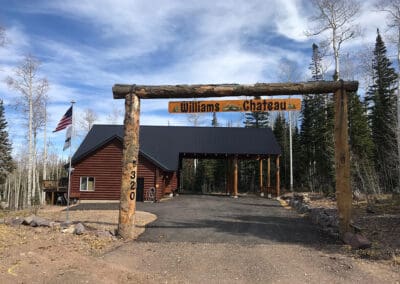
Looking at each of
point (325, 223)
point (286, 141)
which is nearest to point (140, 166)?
point (325, 223)

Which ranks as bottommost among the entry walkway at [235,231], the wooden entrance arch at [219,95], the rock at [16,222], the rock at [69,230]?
the entry walkway at [235,231]

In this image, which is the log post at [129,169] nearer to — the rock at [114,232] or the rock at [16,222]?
the rock at [114,232]

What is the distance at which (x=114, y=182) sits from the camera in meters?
28.7

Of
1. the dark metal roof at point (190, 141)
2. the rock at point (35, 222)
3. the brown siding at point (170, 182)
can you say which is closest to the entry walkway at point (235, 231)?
the rock at point (35, 222)

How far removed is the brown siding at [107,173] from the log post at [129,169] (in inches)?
675

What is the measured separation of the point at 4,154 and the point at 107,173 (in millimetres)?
13848

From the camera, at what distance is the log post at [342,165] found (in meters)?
10.6

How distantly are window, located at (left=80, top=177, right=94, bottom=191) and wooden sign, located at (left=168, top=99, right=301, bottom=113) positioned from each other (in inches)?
744

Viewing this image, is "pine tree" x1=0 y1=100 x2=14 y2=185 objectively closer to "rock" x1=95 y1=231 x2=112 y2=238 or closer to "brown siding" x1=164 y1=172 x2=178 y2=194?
"brown siding" x1=164 y1=172 x2=178 y2=194

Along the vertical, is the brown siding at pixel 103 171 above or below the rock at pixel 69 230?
above

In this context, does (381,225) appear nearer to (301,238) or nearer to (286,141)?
(301,238)

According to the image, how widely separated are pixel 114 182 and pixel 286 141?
1130 inches

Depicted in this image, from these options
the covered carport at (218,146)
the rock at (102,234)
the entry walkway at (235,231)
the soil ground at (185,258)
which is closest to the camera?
the soil ground at (185,258)

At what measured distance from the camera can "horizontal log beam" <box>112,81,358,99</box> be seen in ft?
36.4
